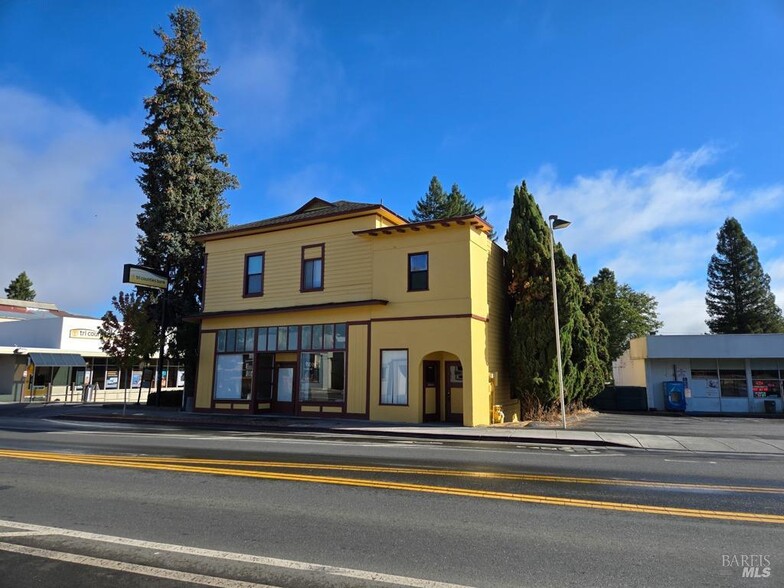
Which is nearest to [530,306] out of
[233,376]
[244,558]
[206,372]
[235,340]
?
→ [235,340]

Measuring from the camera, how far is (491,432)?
16.0 m

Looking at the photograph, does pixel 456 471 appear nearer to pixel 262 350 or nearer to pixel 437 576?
pixel 437 576

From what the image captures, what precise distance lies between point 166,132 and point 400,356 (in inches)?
778

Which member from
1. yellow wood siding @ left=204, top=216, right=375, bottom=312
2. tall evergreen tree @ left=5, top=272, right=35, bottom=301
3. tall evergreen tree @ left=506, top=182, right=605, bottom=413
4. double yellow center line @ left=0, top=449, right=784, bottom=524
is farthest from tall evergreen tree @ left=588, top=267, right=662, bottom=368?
tall evergreen tree @ left=5, top=272, right=35, bottom=301

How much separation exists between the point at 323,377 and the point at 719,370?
872 inches

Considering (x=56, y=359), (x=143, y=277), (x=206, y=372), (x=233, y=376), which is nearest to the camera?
(x=233, y=376)

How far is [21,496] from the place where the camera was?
24.4ft

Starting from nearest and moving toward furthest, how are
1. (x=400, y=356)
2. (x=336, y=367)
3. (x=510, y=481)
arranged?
(x=510, y=481) < (x=400, y=356) < (x=336, y=367)

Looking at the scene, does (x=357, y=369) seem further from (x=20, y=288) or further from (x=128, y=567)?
(x=20, y=288)

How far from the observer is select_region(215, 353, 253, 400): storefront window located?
2278cm

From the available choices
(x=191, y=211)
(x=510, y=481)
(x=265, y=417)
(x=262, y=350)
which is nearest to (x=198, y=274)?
(x=191, y=211)

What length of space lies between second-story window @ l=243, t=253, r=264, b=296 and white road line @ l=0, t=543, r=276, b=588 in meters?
18.3

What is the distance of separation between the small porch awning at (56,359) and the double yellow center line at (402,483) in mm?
24573

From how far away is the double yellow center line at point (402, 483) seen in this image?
650 cm
